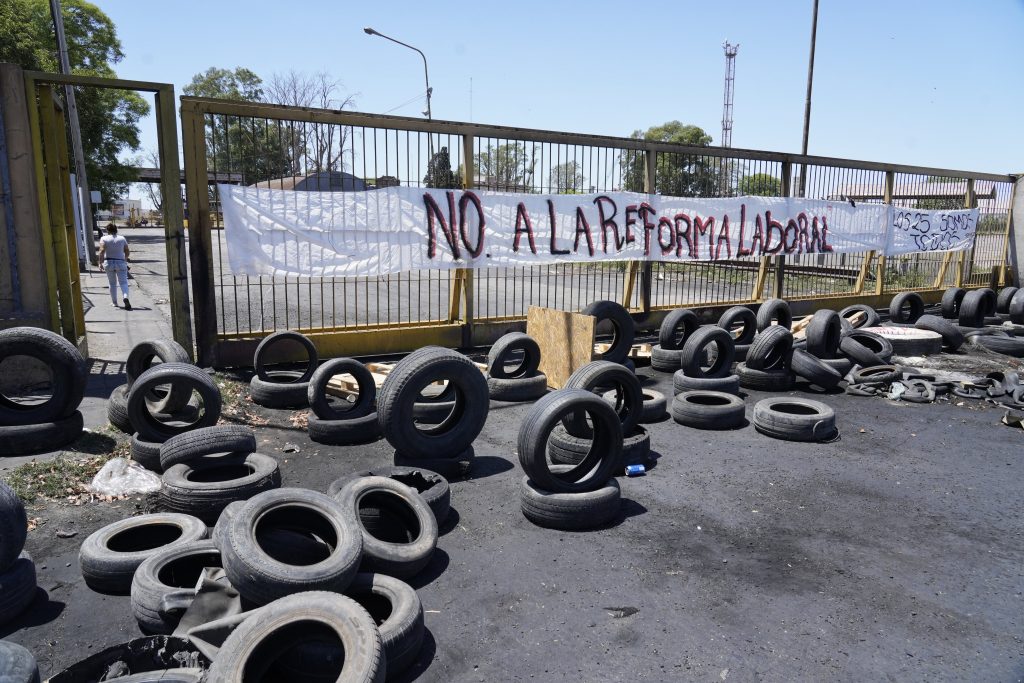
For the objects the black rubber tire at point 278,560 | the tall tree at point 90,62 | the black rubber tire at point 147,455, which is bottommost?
the black rubber tire at point 147,455

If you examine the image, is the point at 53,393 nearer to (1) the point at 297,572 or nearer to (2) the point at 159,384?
(2) the point at 159,384

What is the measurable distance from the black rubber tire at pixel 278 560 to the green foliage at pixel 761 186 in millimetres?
12595

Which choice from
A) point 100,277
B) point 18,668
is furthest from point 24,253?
point 100,277

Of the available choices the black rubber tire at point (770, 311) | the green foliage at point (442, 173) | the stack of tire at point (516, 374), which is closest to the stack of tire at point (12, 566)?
the stack of tire at point (516, 374)

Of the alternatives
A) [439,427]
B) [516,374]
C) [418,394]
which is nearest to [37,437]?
[418,394]

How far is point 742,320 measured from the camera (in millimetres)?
11023

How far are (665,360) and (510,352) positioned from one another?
9.04 ft

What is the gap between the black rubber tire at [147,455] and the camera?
581cm

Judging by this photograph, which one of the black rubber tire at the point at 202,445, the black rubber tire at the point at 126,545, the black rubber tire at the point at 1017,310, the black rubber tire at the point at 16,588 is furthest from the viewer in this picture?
the black rubber tire at the point at 1017,310

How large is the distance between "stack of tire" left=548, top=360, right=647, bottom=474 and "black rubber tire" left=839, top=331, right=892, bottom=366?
518 centimetres

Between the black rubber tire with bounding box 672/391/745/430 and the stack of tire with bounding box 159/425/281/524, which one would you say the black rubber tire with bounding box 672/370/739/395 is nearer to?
the black rubber tire with bounding box 672/391/745/430

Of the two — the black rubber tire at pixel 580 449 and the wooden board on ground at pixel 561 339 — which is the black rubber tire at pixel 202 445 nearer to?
the black rubber tire at pixel 580 449

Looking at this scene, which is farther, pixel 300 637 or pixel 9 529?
pixel 9 529

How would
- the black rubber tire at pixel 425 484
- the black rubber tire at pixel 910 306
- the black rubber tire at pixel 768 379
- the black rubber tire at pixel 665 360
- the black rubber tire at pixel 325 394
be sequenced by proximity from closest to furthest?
the black rubber tire at pixel 425 484
the black rubber tire at pixel 325 394
the black rubber tire at pixel 768 379
the black rubber tire at pixel 665 360
the black rubber tire at pixel 910 306
